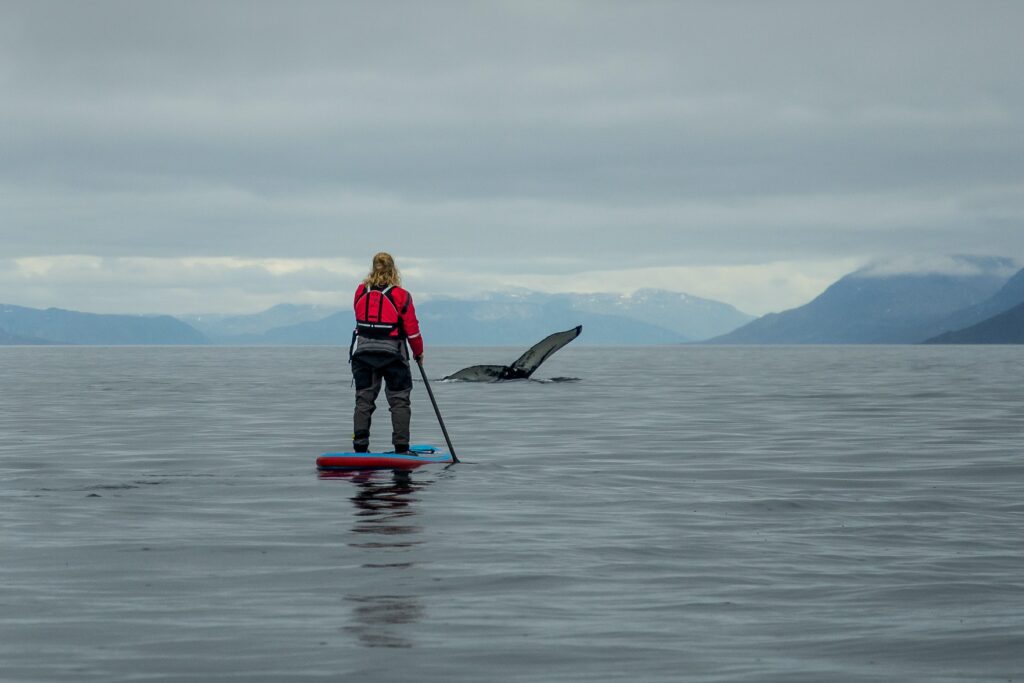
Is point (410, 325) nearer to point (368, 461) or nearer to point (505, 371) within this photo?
point (368, 461)

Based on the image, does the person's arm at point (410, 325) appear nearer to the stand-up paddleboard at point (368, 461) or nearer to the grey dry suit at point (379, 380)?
the grey dry suit at point (379, 380)

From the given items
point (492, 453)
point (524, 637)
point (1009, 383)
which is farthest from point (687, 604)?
point (1009, 383)

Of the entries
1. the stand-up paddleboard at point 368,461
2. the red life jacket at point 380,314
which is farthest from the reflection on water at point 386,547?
the red life jacket at point 380,314

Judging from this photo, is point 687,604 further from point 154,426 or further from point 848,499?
point 154,426

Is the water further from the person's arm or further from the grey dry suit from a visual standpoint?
the person's arm

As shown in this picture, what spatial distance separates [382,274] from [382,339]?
86 cm

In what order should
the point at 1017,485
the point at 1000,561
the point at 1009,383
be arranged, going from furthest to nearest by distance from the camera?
1. the point at 1009,383
2. the point at 1017,485
3. the point at 1000,561

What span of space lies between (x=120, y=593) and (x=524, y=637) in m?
3.09

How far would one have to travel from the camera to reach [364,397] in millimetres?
18547

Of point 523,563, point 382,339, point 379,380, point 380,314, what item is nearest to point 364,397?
point 379,380

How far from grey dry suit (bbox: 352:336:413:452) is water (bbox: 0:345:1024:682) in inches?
38.0

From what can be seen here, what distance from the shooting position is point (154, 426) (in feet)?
94.4

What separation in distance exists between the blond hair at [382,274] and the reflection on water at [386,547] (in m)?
2.49

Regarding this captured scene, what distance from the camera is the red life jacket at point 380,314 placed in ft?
60.1
